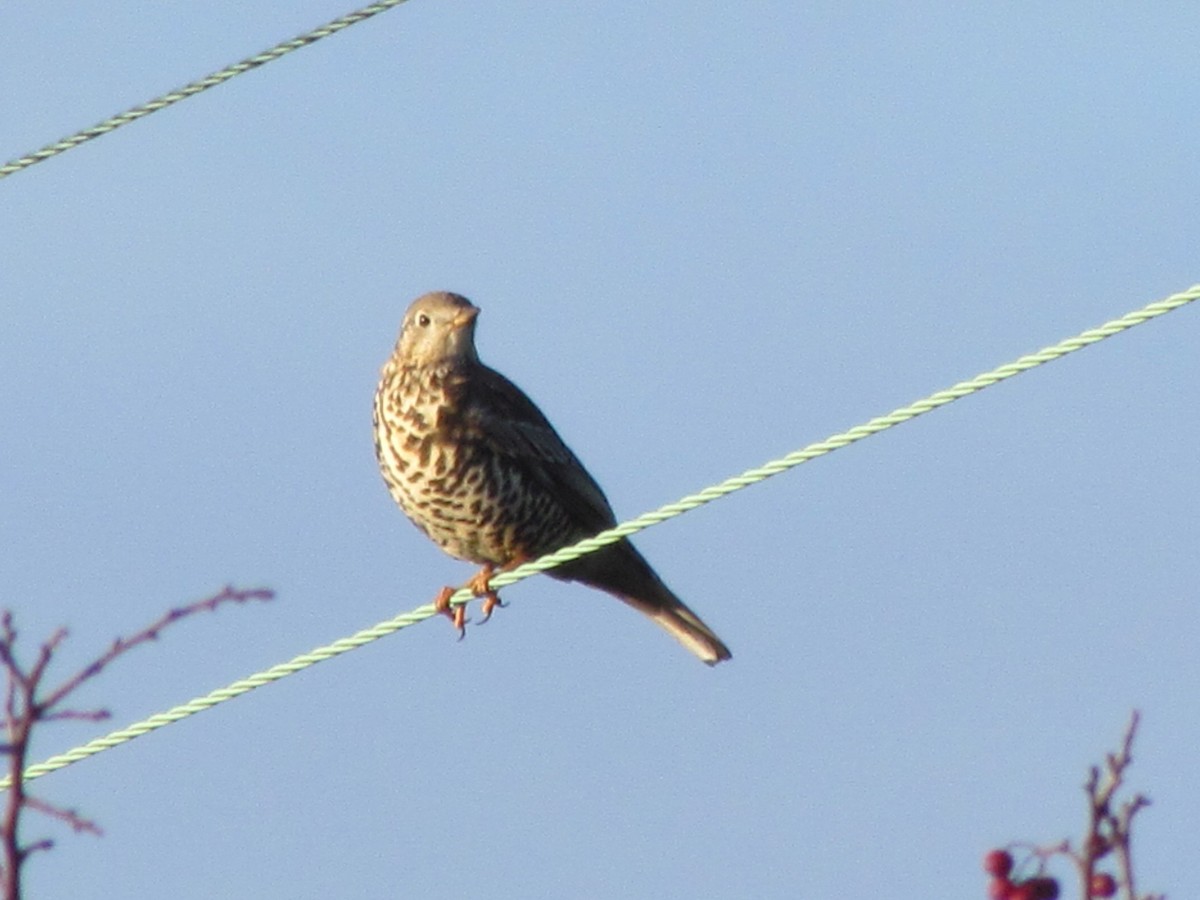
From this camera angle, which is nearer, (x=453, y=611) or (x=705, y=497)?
(x=705, y=497)

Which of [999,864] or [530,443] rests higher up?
[530,443]

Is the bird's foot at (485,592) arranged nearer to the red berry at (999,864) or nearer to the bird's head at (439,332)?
the bird's head at (439,332)

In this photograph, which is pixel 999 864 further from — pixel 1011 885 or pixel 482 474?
pixel 482 474

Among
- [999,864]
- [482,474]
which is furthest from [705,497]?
[482,474]

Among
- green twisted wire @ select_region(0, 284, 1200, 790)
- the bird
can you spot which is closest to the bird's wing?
the bird

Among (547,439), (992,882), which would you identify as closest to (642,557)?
(547,439)

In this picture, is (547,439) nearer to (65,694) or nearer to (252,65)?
(252,65)

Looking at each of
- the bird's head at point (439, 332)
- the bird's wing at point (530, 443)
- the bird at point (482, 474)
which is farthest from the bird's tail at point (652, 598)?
the bird's head at point (439, 332)
